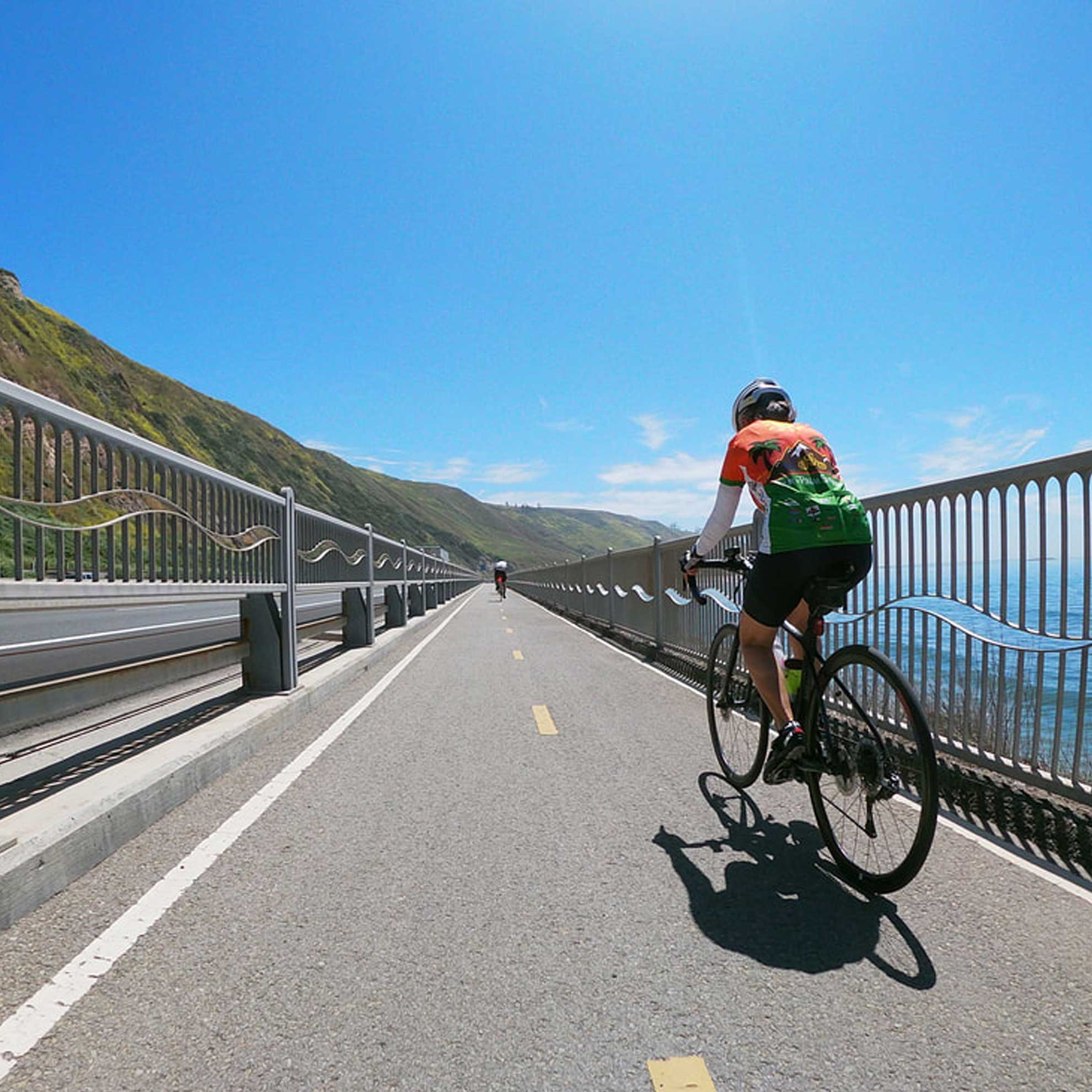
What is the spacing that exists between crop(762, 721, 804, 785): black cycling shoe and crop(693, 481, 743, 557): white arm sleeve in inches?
41.1

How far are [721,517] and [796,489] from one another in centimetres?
71

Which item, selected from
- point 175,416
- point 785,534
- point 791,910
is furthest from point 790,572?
point 175,416

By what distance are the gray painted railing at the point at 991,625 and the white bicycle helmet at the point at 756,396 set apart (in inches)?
53.2

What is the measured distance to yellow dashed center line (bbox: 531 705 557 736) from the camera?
6.48m

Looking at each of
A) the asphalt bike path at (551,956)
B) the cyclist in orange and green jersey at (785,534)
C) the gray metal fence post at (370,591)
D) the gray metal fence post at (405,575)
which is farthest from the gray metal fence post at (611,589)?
the cyclist in orange and green jersey at (785,534)

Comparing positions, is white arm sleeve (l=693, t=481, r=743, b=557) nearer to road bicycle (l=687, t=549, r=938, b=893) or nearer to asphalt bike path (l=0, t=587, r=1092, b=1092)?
A: road bicycle (l=687, t=549, r=938, b=893)

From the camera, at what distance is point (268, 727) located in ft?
19.9

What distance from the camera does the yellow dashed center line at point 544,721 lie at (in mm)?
6480

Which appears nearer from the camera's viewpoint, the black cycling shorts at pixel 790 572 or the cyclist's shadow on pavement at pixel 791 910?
the cyclist's shadow on pavement at pixel 791 910

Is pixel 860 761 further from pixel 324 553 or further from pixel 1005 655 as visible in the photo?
pixel 324 553

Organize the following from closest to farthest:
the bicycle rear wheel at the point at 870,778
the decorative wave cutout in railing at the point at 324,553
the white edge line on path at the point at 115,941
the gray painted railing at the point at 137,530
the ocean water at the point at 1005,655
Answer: the white edge line on path at the point at 115,941 < the bicycle rear wheel at the point at 870,778 < the gray painted railing at the point at 137,530 < the ocean water at the point at 1005,655 < the decorative wave cutout in railing at the point at 324,553

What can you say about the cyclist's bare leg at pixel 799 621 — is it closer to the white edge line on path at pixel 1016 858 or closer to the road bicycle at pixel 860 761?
the road bicycle at pixel 860 761

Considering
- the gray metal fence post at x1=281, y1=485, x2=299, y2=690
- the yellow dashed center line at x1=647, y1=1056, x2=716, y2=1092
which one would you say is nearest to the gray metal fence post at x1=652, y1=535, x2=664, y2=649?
the gray metal fence post at x1=281, y1=485, x2=299, y2=690

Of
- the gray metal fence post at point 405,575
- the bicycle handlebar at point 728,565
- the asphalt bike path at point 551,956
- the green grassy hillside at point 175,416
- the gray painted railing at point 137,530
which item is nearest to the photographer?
the asphalt bike path at point 551,956
